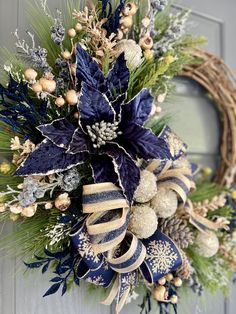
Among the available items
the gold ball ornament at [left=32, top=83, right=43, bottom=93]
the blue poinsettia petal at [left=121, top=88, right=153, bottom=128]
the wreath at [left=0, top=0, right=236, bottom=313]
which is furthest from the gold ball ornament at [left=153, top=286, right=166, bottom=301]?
the gold ball ornament at [left=32, top=83, right=43, bottom=93]

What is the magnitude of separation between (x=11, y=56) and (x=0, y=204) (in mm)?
248

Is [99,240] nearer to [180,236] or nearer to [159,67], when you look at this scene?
[180,236]

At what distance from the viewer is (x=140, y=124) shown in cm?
67

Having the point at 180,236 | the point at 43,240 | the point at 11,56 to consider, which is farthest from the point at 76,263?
the point at 11,56

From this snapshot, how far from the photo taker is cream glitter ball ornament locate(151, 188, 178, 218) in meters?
0.73

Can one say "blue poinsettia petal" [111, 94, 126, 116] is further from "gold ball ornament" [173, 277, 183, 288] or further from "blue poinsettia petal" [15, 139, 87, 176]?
"gold ball ornament" [173, 277, 183, 288]

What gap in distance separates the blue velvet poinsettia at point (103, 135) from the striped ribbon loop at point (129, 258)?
0.09 m

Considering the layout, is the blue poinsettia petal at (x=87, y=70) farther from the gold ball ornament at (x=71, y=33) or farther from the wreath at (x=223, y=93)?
the wreath at (x=223, y=93)

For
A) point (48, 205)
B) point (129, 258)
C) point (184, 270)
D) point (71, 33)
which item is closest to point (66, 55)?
point (71, 33)

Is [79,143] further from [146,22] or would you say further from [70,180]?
[146,22]

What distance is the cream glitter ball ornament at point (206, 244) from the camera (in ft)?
2.68

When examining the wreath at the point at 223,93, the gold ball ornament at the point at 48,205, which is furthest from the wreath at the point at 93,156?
the wreath at the point at 223,93

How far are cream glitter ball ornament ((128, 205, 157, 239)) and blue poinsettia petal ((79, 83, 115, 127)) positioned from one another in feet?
0.56

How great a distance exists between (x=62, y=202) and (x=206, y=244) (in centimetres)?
34
